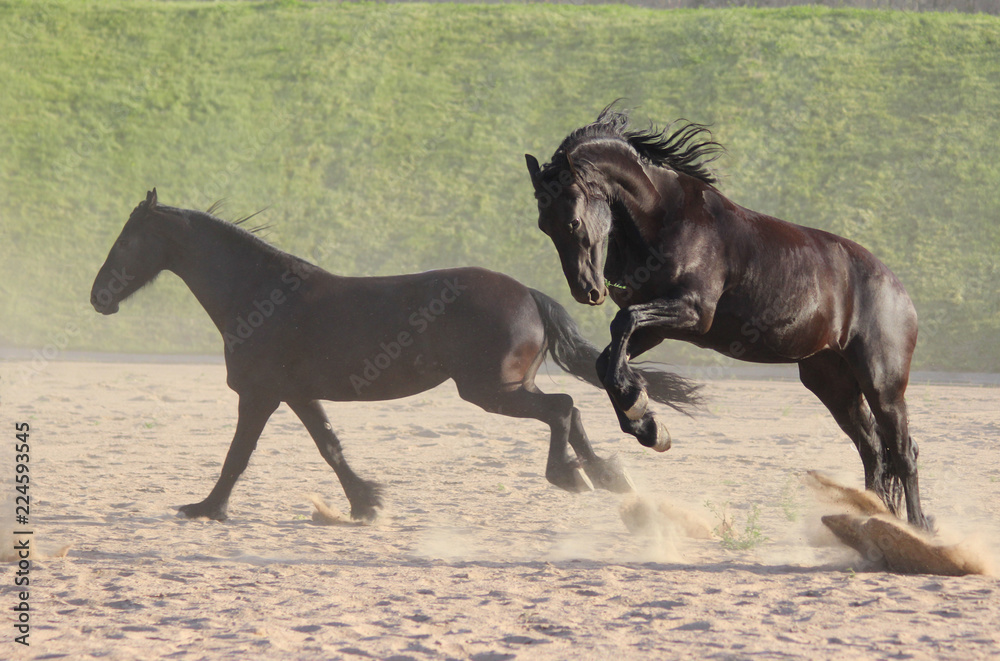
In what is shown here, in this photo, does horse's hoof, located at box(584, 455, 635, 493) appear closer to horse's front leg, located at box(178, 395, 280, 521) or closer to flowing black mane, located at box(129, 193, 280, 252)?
horse's front leg, located at box(178, 395, 280, 521)

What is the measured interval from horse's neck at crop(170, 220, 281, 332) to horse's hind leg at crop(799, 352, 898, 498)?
3.41m

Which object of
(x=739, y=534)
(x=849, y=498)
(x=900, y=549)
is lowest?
(x=739, y=534)

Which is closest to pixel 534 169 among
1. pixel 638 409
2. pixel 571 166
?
pixel 571 166

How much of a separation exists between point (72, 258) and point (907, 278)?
18033 millimetres

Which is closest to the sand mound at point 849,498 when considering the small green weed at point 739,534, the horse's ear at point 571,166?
the small green weed at point 739,534

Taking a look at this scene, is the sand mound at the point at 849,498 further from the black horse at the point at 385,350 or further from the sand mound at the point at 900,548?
the black horse at the point at 385,350

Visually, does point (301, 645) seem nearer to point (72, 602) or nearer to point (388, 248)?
point (72, 602)

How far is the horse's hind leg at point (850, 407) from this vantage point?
529cm

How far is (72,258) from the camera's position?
22.2 metres

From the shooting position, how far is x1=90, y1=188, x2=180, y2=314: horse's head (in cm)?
668

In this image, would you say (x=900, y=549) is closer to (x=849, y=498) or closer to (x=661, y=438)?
(x=849, y=498)

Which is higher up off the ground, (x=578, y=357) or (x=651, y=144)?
(x=651, y=144)

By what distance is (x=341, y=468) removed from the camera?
632 centimetres

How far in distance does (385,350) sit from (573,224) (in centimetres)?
217
